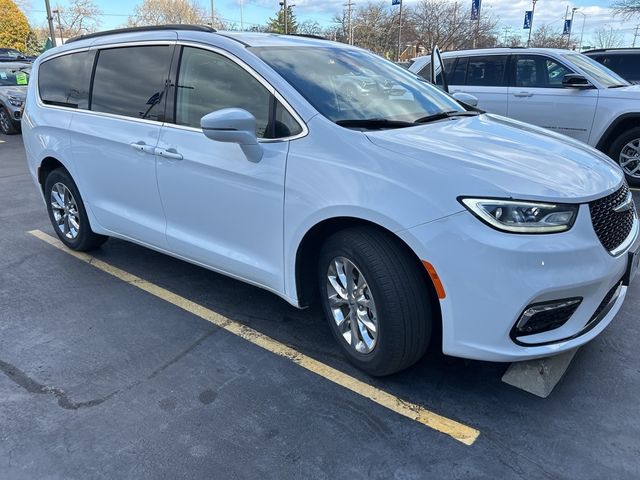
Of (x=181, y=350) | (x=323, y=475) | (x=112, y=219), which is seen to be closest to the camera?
(x=323, y=475)

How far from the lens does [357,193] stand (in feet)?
8.41

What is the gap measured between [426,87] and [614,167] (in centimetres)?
145

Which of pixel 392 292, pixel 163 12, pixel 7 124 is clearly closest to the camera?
pixel 392 292

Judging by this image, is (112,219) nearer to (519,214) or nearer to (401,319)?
(401,319)

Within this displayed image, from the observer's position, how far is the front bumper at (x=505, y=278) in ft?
7.40

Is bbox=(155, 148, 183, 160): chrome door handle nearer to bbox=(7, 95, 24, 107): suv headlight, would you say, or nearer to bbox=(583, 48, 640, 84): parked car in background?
bbox=(583, 48, 640, 84): parked car in background

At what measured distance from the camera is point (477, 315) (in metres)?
2.37

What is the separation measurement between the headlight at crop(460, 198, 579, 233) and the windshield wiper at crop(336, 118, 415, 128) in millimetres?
815

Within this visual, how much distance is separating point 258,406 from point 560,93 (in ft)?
20.9

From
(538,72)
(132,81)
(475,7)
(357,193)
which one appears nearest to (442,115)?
(357,193)

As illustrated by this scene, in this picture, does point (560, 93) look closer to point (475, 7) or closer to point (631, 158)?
point (631, 158)

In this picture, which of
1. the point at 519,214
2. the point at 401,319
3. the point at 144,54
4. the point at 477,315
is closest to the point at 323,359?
the point at 401,319

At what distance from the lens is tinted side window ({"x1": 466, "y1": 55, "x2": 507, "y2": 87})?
7684mm

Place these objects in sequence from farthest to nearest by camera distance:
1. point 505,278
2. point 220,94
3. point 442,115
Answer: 1. point 442,115
2. point 220,94
3. point 505,278
